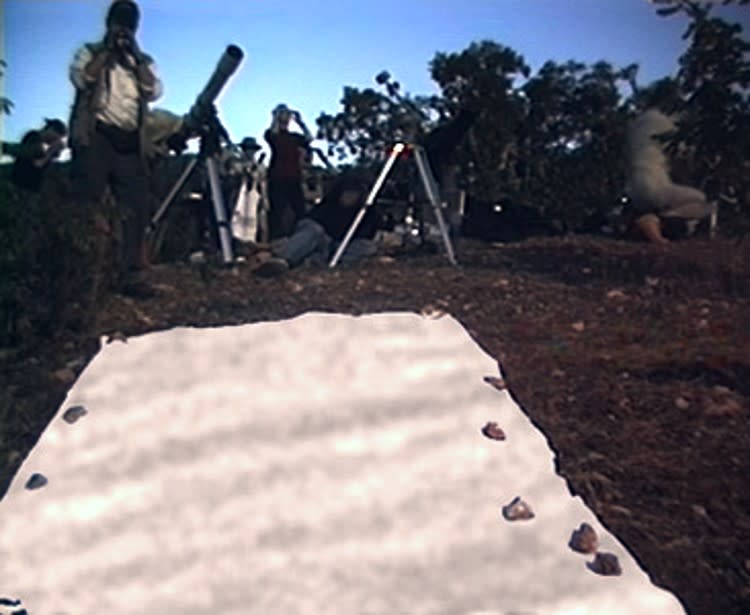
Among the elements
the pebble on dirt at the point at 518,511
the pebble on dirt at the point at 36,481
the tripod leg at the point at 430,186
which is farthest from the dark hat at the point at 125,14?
the pebble on dirt at the point at 518,511

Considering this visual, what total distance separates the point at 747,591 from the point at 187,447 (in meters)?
0.93

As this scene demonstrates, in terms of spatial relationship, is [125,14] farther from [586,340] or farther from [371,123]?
[586,340]

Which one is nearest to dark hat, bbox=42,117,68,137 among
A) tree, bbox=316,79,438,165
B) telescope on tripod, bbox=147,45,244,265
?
telescope on tripod, bbox=147,45,244,265

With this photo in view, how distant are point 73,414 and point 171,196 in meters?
0.41

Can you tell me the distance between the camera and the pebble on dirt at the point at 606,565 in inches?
61.6

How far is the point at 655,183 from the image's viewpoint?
69.8 inches

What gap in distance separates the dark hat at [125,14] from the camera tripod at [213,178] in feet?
0.67

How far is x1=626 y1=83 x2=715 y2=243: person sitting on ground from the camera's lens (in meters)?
1.73

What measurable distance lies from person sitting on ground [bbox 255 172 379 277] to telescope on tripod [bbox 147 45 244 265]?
0.09 m

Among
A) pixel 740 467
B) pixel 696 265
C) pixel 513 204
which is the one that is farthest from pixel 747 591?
pixel 513 204

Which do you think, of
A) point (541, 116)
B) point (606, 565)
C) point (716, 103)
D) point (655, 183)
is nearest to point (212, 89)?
point (541, 116)

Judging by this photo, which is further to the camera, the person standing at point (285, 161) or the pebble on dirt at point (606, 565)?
the person standing at point (285, 161)

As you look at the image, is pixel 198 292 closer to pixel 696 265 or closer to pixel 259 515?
pixel 259 515

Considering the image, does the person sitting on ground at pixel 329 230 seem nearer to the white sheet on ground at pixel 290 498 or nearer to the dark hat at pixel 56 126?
the white sheet on ground at pixel 290 498
